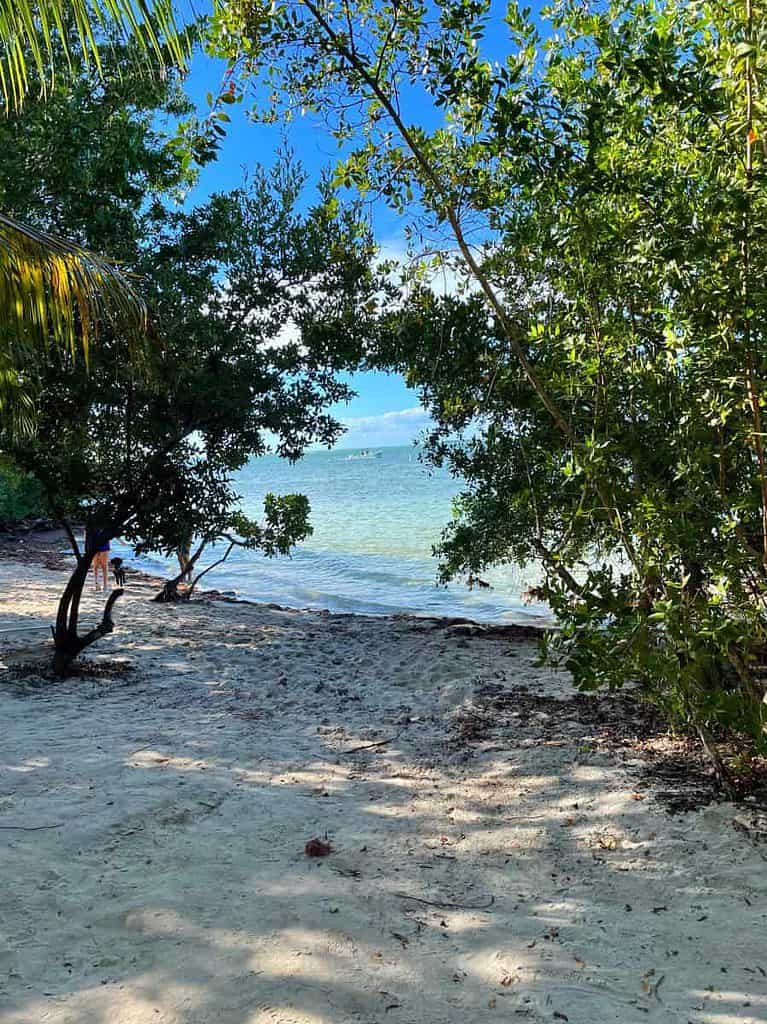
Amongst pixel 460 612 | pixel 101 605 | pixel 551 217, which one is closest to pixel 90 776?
pixel 551 217

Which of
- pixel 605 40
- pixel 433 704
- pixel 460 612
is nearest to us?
pixel 605 40

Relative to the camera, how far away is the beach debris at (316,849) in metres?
3.62

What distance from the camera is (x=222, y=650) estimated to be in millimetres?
8758

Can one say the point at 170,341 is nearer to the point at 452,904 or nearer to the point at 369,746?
the point at 369,746

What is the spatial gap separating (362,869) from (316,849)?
0.28 meters

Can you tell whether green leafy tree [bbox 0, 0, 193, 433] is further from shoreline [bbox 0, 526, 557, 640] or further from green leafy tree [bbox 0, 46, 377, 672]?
shoreline [bbox 0, 526, 557, 640]

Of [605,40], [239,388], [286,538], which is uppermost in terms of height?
[605,40]

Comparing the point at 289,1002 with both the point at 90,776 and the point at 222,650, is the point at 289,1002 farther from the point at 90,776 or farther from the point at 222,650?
the point at 222,650

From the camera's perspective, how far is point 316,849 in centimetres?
364

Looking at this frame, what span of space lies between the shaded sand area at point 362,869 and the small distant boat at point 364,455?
108m

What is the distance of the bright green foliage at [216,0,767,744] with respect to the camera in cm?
312

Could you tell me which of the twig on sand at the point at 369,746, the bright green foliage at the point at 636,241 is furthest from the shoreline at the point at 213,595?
the bright green foliage at the point at 636,241

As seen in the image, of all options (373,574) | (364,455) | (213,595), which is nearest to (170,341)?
(213,595)

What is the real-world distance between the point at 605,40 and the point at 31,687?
665 centimetres
